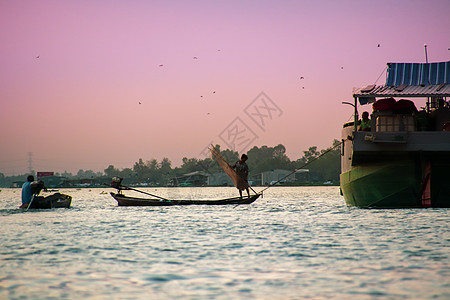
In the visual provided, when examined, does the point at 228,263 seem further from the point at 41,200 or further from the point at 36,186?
the point at 41,200

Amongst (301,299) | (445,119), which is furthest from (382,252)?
(445,119)

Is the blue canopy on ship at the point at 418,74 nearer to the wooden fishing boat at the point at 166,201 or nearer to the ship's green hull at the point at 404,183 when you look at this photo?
the ship's green hull at the point at 404,183

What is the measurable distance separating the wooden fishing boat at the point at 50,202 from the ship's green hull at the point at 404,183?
20.7 meters

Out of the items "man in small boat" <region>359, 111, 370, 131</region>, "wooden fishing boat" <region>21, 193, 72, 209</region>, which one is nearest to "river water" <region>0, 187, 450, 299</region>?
"man in small boat" <region>359, 111, 370, 131</region>

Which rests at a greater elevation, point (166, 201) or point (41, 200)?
point (41, 200)

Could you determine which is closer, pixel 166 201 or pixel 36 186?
pixel 36 186

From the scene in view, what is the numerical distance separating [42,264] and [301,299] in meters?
6.99

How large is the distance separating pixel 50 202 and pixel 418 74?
26215 mm

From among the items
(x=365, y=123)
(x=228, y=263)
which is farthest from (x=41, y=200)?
(x=228, y=263)

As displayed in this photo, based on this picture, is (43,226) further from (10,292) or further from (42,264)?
(10,292)

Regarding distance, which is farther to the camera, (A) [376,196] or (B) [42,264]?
(A) [376,196]

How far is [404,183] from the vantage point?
30.3 m

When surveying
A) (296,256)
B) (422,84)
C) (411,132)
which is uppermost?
(422,84)

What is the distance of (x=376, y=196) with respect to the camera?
103 feet
